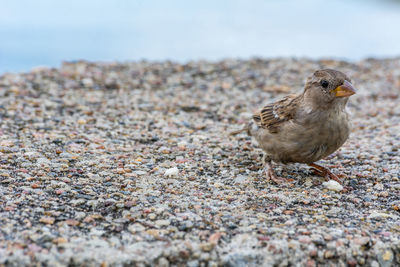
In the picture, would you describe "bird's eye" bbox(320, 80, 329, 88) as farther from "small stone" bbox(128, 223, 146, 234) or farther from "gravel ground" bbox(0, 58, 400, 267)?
"small stone" bbox(128, 223, 146, 234)

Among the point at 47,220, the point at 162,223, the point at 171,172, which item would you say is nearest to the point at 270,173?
the point at 171,172

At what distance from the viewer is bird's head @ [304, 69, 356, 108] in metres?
4.19

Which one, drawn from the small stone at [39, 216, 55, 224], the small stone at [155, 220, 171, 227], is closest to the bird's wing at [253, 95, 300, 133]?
the small stone at [155, 220, 171, 227]

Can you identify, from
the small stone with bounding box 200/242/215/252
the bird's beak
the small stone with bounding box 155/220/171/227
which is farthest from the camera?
the bird's beak

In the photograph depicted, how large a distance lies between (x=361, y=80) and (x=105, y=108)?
4.58 m

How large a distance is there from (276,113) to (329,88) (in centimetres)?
62

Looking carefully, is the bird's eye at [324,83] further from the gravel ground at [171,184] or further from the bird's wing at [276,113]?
the gravel ground at [171,184]

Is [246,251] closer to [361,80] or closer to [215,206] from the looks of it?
[215,206]

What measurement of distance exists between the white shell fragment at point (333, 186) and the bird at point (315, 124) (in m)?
0.14

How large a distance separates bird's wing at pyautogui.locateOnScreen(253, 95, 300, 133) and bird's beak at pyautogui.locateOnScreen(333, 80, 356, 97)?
40 cm

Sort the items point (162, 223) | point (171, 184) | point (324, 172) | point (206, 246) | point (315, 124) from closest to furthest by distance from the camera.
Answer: point (206, 246)
point (162, 223)
point (171, 184)
point (315, 124)
point (324, 172)

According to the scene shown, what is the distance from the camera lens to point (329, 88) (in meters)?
4.26

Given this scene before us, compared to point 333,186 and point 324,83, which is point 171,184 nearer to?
point 333,186

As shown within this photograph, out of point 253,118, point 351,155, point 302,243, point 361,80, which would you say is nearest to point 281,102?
point 253,118
